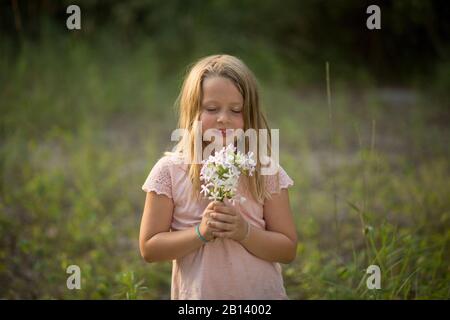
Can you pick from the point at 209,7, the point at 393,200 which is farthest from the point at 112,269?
the point at 209,7

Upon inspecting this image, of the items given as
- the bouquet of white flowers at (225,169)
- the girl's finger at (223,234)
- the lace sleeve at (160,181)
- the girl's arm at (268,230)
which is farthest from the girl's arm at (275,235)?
the lace sleeve at (160,181)

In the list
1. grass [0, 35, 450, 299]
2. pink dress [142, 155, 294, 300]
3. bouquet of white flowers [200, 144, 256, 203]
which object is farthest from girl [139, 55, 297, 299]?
grass [0, 35, 450, 299]

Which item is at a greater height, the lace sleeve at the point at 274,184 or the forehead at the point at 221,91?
the forehead at the point at 221,91

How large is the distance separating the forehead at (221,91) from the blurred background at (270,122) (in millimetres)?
818

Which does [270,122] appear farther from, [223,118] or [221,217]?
[221,217]

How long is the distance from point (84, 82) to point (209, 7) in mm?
3102

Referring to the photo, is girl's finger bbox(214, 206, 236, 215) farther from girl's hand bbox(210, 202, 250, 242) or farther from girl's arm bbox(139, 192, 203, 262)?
girl's arm bbox(139, 192, 203, 262)

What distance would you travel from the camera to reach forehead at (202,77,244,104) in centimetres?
203

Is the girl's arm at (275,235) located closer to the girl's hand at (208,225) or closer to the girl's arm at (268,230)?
the girl's arm at (268,230)

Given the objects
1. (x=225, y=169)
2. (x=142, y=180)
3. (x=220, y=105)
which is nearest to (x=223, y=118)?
(x=220, y=105)

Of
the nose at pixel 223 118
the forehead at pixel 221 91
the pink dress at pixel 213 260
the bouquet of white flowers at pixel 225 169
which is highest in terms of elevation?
the forehead at pixel 221 91

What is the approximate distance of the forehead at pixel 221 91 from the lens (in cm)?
203

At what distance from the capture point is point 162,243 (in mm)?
1974

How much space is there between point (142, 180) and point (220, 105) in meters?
2.74
